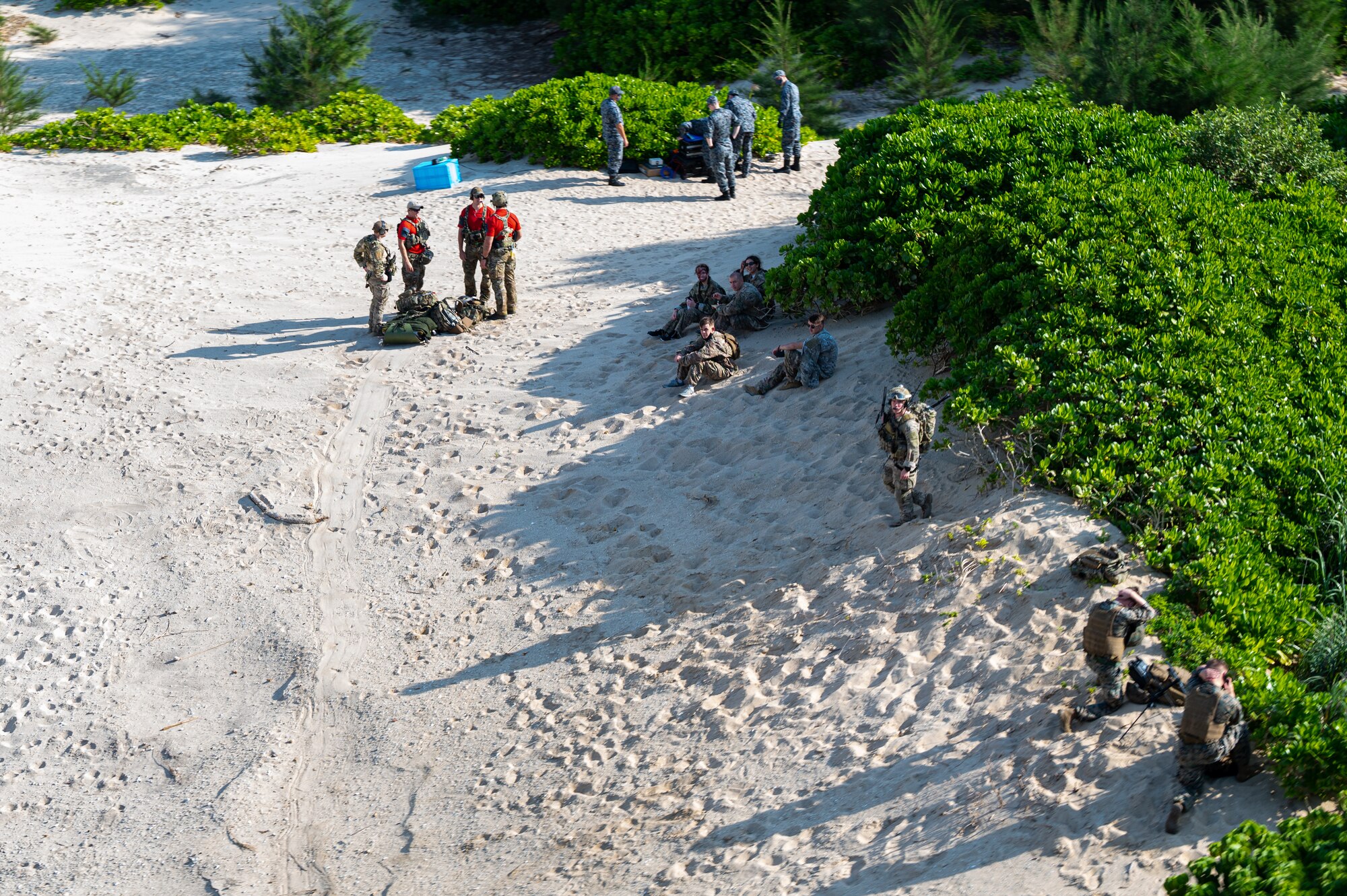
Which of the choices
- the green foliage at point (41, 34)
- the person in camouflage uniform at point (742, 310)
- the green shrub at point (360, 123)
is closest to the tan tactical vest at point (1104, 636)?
the person in camouflage uniform at point (742, 310)

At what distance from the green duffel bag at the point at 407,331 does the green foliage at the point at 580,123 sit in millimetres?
6003

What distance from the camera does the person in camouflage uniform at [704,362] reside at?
1186 centimetres

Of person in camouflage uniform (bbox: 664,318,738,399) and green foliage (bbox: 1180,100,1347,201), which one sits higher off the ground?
green foliage (bbox: 1180,100,1347,201)

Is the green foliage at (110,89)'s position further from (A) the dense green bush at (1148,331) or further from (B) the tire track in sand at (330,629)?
(A) the dense green bush at (1148,331)

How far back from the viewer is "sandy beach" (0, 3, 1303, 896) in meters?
6.69

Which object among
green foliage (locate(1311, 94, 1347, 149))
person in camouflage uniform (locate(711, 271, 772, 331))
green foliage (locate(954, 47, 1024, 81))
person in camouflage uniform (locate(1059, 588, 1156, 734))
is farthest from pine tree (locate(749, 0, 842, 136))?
person in camouflage uniform (locate(1059, 588, 1156, 734))

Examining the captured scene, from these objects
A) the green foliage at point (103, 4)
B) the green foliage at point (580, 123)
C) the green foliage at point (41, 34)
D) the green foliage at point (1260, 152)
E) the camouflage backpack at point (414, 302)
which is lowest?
the camouflage backpack at point (414, 302)

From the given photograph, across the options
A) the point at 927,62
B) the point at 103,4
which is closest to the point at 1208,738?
the point at 927,62

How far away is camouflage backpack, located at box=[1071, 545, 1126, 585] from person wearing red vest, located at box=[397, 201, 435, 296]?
28.3ft

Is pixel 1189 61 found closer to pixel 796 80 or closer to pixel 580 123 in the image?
pixel 796 80

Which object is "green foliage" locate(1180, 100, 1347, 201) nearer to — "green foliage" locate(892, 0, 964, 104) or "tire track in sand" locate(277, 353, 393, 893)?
"green foliage" locate(892, 0, 964, 104)

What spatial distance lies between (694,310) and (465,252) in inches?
115

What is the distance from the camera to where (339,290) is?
14883 millimetres

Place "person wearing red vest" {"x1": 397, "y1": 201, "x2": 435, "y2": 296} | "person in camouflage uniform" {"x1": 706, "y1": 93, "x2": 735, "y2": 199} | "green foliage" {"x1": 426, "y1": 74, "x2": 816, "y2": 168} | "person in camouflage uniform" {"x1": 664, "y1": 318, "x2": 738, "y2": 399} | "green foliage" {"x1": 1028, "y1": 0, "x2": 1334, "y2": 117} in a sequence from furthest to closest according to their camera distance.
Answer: "green foliage" {"x1": 426, "y1": 74, "x2": 816, "y2": 168} → "person in camouflage uniform" {"x1": 706, "y1": 93, "x2": 735, "y2": 199} → "green foliage" {"x1": 1028, "y1": 0, "x2": 1334, "y2": 117} → "person wearing red vest" {"x1": 397, "y1": 201, "x2": 435, "y2": 296} → "person in camouflage uniform" {"x1": 664, "y1": 318, "x2": 738, "y2": 399}
